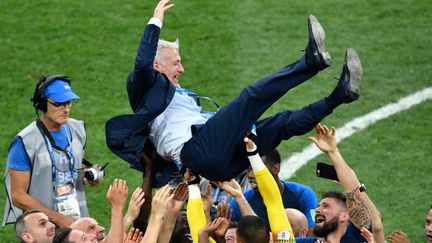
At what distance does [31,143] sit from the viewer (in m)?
9.83

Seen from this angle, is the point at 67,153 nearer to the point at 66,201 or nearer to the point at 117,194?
the point at 66,201

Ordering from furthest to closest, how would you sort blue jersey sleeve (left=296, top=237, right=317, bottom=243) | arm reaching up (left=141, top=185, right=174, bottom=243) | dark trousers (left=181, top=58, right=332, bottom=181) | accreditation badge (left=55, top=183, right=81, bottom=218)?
accreditation badge (left=55, top=183, right=81, bottom=218) → blue jersey sleeve (left=296, top=237, right=317, bottom=243) → dark trousers (left=181, top=58, right=332, bottom=181) → arm reaching up (left=141, top=185, right=174, bottom=243)

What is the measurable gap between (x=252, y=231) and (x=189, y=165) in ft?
3.76

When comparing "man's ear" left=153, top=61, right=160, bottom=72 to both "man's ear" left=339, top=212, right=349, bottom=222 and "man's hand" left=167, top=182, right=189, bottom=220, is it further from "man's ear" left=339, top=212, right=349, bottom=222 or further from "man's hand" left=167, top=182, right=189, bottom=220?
"man's ear" left=339, top=212, right=349, bottom=222

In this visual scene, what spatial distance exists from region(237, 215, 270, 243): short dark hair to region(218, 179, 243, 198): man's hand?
2.53 feet

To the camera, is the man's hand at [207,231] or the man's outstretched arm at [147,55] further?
the man's outstretched arm at [147,55]

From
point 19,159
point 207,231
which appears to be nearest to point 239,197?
point 207,231

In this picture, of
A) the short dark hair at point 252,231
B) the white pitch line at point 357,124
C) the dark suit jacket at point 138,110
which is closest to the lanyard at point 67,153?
the dark suit jacket at point 138,110

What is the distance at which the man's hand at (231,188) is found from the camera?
898 cm

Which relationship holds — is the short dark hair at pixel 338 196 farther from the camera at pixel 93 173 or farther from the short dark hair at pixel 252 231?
the camera at pixel 93 173

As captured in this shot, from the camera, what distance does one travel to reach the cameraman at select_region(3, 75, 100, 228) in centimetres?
983

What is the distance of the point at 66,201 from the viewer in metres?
9.97

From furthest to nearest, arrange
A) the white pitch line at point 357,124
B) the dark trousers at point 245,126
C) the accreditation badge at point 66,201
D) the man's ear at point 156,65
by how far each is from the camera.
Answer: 1. the white pitch line at point 357,124
2. the accreditation badge at point 66,201
3. the man's ear at point 156,65
4. the dark trousers at point 245,126

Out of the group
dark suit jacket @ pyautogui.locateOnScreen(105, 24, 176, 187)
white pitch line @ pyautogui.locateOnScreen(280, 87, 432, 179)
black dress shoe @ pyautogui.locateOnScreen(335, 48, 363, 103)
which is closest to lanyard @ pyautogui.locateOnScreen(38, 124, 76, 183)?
dark suit jacket @ pyautogui.locateOnScreen(105, 24, 176, 187)
